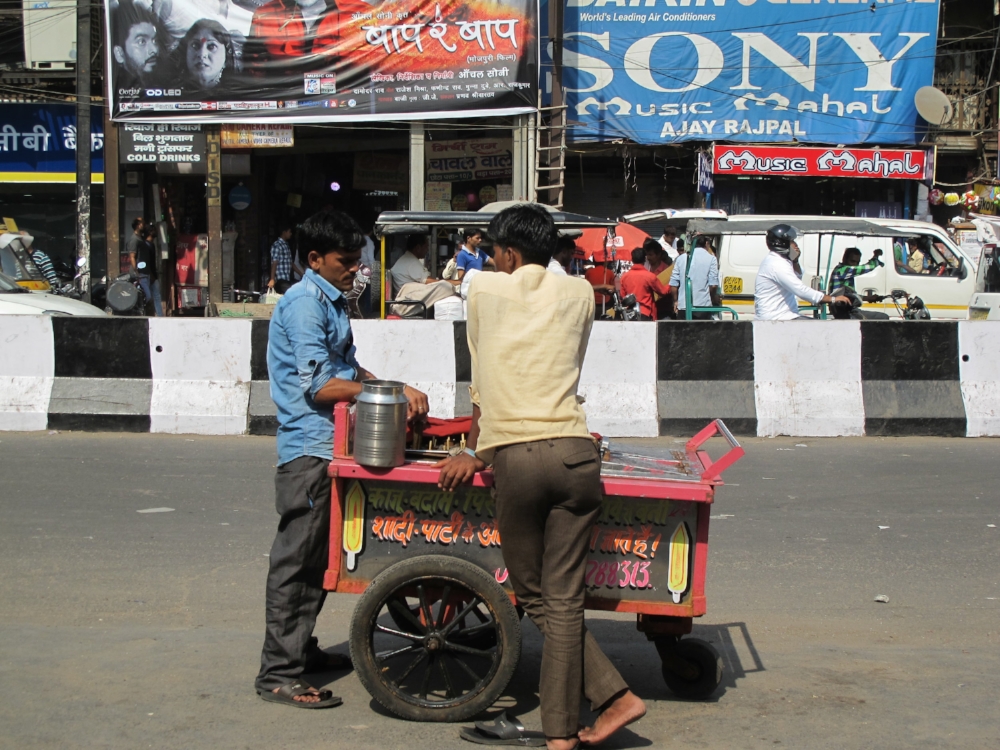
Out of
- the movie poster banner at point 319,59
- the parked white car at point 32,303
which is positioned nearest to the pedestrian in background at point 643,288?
the parked white car at point 32,303

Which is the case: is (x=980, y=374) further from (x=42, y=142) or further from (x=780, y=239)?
(x=42, y=142)

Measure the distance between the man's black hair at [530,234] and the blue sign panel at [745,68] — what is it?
17.4 meters

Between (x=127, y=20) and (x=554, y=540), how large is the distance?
726 inches

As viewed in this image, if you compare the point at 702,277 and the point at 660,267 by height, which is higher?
the point at 660,267

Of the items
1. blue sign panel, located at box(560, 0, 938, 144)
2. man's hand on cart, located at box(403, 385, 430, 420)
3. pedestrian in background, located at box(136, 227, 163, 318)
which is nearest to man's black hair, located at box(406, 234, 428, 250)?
pedestrian in background, located at box(136, 227, 163, 318)

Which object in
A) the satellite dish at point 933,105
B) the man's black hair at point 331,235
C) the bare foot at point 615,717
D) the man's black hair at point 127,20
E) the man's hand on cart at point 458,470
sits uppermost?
the man's black hair at point 127,20

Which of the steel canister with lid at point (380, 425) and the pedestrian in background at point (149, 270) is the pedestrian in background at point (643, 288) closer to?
the pedestrian in background at point (149, 270)

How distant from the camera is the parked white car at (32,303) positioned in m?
10.7

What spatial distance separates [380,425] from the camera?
3.45 meters

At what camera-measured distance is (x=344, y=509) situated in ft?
11.8

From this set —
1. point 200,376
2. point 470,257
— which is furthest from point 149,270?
point 200,376

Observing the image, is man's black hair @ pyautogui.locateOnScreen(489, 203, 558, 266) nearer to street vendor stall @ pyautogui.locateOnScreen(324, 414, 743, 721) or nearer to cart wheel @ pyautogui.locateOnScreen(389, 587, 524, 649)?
street vendor stall @ pyautogui.locateOnScreen(324, 414, 743, 721)

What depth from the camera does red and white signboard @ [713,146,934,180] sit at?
66.3 ft

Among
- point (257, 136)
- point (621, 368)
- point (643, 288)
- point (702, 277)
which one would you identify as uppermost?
point (257, 136)
